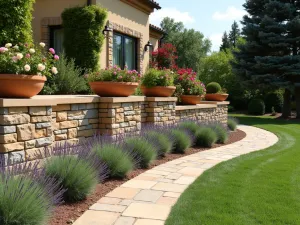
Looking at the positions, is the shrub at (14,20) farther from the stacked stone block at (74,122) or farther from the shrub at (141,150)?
the shrub at (141,150)

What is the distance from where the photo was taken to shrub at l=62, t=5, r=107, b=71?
9.29 m

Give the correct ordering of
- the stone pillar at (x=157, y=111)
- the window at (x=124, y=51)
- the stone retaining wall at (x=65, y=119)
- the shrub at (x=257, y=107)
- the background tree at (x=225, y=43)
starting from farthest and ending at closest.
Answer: the background tree at (x=225, y=43)
the shrub at (x=257, y=107)
the window at (x=124, y=51)
the stone pillar at (x=157, y=111)
the stone retaining wall at (x=65, y=119)

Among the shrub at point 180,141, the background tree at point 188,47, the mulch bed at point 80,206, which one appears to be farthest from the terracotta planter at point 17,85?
the background tree at point 188,47

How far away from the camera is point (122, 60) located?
37.7 feet

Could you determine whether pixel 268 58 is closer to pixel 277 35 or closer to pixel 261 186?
pixel 277 35

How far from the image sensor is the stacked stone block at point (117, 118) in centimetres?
601

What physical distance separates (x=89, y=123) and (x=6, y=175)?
9.33 feet

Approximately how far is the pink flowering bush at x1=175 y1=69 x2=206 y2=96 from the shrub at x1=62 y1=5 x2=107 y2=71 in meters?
2.61

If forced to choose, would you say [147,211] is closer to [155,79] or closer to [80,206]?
[80,206]

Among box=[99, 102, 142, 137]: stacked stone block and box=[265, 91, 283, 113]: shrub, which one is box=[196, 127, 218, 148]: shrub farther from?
box=[265, 91, 283, 113]: shrub

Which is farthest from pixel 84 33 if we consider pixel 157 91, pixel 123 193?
pixel 123 193

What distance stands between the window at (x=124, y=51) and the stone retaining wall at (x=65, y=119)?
3300 mm

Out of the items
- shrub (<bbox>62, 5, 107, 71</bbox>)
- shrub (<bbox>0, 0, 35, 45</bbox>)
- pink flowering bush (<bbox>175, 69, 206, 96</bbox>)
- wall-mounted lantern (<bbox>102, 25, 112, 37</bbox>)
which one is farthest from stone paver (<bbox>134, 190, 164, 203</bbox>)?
wall-mounted lantern (<bbox>102, 25, 112, 37</bbox>)

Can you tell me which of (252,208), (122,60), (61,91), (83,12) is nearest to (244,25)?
(122,60)
